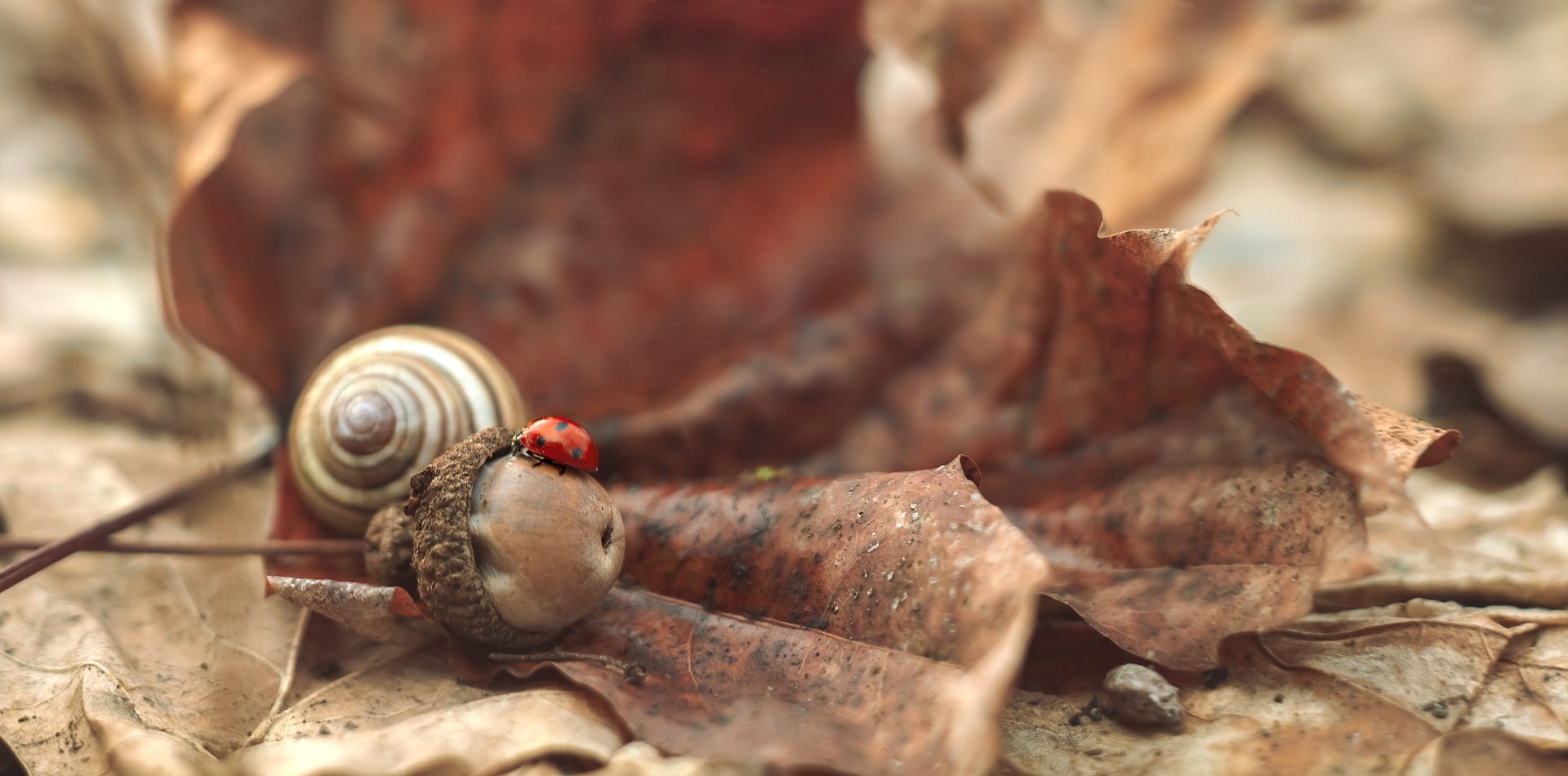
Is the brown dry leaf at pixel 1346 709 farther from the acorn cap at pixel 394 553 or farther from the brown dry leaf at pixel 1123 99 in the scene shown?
the brown dry leaf at pixel 1123 99

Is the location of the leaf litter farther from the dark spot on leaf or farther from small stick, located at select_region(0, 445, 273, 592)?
small stick, located at select_region(0, 445, 273, 592)

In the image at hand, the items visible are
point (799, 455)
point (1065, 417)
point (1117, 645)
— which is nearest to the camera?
point (1117, 645)

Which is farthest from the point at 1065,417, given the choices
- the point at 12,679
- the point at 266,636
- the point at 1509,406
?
the point at 12,679

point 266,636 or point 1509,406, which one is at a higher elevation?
point 1509,406

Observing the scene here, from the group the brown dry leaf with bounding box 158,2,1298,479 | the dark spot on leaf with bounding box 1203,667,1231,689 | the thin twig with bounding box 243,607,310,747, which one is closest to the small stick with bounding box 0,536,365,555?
the thin twig with bounding box 243,607,310,747

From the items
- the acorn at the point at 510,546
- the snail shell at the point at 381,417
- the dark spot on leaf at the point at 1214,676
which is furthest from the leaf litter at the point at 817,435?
the snail shell at the point at 381,417

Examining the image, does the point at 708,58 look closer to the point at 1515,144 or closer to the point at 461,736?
the point at 461,736

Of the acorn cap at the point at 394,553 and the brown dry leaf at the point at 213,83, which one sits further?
the brown dry leaf at the point at 213,83
